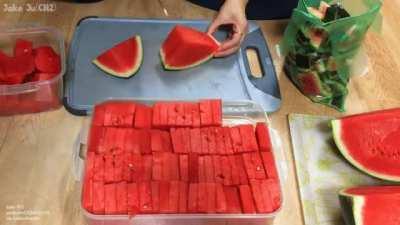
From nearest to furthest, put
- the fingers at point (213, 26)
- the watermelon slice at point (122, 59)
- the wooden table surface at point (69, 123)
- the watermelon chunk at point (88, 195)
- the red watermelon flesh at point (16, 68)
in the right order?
the watermelon chunk at point (88, 195) → the wooden table surface at point (69, 123) → the red watermelon flesh at point (16, 68) → the watermelon slice at point (122, 59) → the fingers at point (213, 26)

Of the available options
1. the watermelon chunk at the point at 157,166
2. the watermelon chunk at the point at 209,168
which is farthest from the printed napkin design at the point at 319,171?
the watermelon chunk at the point at 157,166

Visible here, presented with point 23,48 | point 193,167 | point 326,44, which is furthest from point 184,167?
point 23,48

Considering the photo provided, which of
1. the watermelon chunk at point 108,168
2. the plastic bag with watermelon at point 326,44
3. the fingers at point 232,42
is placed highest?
the plastic bag with watermelon at point 326,44

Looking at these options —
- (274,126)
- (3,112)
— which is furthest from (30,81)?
(274,126)

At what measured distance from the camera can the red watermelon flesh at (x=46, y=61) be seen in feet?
4.03

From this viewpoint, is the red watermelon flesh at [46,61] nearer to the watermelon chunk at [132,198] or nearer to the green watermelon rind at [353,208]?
the watermelon chunk at [132,198]

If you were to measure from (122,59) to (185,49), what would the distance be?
18 centimetres

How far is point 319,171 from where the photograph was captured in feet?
3.75

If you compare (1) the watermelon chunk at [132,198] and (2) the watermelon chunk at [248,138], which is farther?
(2) the watermelon chunk at [248,138]

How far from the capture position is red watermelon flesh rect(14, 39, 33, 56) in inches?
49.7

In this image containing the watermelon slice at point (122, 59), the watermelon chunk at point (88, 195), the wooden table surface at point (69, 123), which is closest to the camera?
the watermelon chunk at point (88, 195)

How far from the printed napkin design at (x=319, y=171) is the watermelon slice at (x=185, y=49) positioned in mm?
306

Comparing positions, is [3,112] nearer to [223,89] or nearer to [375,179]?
[223,89]

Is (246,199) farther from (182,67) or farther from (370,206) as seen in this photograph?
(182,67)
